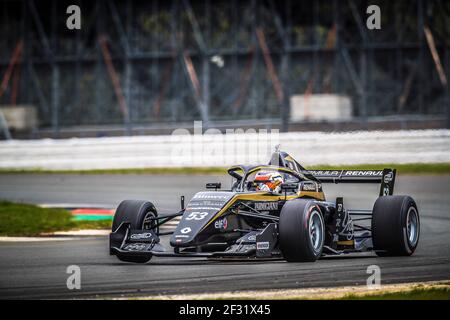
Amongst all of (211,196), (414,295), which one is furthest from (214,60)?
(414,295)

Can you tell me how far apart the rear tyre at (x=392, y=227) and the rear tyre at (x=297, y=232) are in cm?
107

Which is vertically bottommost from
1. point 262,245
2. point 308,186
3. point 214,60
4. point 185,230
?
point 262,245

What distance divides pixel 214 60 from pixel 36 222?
16.6 m

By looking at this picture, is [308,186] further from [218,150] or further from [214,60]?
[214,60]

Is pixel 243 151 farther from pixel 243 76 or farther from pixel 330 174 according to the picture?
pixel 330 174

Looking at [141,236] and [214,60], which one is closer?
[141,236]

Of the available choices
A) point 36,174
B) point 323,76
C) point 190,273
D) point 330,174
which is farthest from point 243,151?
point 190,273

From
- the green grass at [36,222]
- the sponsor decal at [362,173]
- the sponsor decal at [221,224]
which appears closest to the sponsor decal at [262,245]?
the sponsor decal at [221,224]

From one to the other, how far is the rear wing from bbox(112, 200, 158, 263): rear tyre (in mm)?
2225

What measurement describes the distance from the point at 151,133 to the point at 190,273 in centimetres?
2044

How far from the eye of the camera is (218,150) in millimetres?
24031

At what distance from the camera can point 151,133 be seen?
101 ft

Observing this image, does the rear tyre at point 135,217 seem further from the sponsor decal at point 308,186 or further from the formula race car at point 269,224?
the sponsor decal at point 308,186

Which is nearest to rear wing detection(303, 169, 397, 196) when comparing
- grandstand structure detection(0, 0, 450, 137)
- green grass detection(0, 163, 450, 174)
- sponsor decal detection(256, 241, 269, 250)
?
sponsor decal detection(256, 241, 269, 250)
